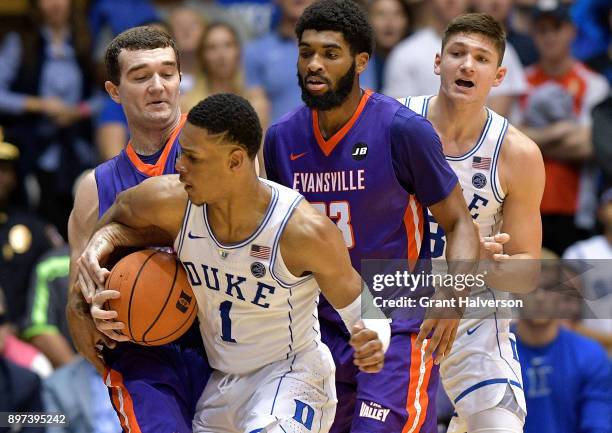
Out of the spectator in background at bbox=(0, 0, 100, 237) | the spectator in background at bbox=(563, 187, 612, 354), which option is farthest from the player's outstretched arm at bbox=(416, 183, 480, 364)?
the spectator in background at bbox=(0, 0, 100, 237)

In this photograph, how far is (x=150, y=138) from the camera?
6.00 metres

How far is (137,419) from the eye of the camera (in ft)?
17.9

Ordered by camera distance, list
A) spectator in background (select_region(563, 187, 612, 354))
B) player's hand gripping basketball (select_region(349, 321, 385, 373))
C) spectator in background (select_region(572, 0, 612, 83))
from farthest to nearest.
Answer: spectator in background (select_region(572, 0, 612, 83)) → spectator in background (select_region(563, 187, 612, 354)) → player's hand gripping basketball (select_region(349, 321, 385, 373))

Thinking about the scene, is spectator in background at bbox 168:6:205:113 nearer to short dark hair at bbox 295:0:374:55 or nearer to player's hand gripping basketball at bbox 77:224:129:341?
short dark hair at bbox 295:0:374:55

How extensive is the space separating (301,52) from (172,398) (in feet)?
5.67

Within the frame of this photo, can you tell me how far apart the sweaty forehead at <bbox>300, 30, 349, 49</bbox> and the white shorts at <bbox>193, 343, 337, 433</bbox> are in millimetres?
1410

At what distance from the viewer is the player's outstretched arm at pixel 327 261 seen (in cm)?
521

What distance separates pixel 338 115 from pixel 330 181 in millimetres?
321

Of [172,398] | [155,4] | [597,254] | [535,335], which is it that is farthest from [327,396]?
A: [155,4]

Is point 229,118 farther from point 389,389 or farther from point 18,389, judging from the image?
point 18,389

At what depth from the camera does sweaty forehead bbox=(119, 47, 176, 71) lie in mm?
5988

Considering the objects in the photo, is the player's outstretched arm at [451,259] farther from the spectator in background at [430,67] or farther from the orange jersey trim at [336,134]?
the spectator in background at [430,67]

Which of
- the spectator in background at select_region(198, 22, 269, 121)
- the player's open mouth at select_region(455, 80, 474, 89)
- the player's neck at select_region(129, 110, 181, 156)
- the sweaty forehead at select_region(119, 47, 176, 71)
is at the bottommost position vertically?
the player's neck at select_region(129, 110, 181, 156)

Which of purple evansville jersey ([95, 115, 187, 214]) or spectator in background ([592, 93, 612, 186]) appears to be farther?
spectator in background ([592, 93, 612, 186])
